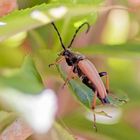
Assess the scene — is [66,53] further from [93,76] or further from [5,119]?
[5,119]

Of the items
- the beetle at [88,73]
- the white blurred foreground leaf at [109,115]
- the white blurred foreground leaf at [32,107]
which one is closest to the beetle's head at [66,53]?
the beetle at [88,73]

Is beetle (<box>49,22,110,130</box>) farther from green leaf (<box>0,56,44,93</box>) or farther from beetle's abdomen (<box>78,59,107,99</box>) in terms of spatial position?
green leaf (<box>0,56,44,93</box>)

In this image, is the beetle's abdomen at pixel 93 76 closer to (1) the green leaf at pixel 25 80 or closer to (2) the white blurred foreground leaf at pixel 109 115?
(2) the white blurred foreground leaf at pixel 109 115

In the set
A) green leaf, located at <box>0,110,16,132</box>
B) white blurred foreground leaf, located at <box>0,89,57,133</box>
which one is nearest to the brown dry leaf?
green leaf, located at <box>0,110,16,132</box>

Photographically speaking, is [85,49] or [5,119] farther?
[85,49]

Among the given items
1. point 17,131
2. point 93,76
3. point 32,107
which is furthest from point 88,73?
point 32,107

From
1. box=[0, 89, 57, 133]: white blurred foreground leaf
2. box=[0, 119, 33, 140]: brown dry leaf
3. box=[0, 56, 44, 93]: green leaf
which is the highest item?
box=[0, 56, 44, 93]: green leaf
